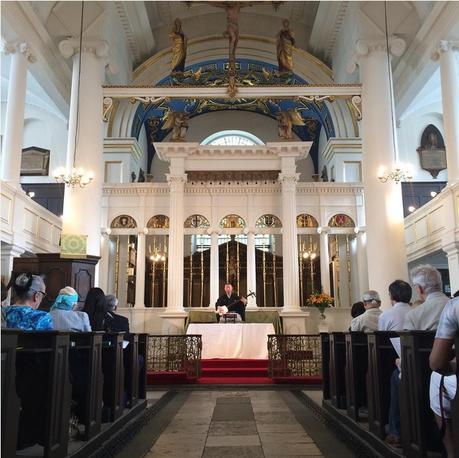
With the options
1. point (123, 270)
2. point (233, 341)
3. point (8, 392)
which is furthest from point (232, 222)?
point (8, 392)

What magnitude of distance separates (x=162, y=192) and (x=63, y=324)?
379 inches

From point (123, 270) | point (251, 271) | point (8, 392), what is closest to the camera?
point (8, 392)

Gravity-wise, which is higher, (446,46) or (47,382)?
(446,46)

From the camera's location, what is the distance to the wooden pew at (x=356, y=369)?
15.4ft

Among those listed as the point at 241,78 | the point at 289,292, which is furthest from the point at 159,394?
the point at 241,78

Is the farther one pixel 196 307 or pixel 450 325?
pixel 196 307

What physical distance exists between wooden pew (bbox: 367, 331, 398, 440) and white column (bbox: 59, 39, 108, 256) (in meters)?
7.74

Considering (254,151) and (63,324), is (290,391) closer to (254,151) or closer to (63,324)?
(63,324)

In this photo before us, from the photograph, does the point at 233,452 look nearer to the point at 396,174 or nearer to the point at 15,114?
the point at 396,174

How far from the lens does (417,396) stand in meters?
3.14

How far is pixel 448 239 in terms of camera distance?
9914mm

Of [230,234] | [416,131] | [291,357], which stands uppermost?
[416,131]

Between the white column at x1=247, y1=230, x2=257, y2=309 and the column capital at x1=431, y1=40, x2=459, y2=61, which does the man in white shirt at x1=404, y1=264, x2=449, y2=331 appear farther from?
the white column at x1=247, y1=230, x2=257, y2=309

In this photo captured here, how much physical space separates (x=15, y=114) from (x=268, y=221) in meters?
6.40
